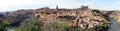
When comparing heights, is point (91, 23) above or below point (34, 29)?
below

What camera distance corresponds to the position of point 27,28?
51812 mm

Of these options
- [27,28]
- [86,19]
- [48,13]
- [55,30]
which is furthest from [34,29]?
[48,13]

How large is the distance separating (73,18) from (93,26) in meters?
21.0

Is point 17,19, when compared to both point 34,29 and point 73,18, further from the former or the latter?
point 34,29

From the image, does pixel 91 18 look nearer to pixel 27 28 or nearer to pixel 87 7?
pixel 87 7

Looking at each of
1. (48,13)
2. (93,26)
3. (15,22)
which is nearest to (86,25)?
(93,26)

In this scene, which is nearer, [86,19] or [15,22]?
[86,19]

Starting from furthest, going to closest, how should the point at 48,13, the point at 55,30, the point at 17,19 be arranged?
the point at 17,19
the point at 48,13
the point at 55,30

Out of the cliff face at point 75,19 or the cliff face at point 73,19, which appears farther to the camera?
the cliff face at point 75,19

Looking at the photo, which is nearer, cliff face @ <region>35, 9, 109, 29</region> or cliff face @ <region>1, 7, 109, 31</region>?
cliff face @ <region>1, 7, 109, 31</region>

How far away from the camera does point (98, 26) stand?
285 ft

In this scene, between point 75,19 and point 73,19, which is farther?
point 73,19

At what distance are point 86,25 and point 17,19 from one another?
150 ft

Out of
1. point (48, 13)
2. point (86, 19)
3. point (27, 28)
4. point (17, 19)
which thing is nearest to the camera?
point (27, 28)
